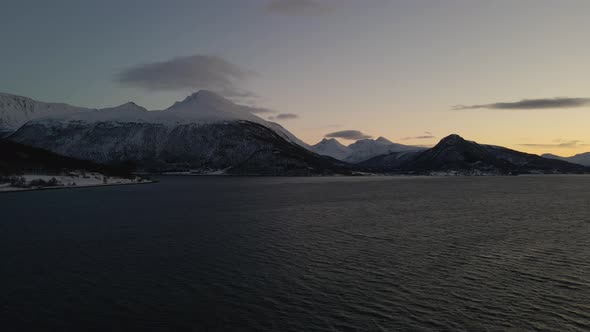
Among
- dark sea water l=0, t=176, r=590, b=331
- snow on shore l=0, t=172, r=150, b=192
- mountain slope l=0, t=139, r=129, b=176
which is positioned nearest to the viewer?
dark sea water l=0, t=176, r=590, b=331

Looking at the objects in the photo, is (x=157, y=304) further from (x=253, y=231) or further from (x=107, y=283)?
(x=253, y=231)

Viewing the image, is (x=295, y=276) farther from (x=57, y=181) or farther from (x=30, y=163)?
(x=30, y=163)

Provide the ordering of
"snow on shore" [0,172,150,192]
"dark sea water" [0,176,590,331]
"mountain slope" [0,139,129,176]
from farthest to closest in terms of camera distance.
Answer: "mountain slope" [0,139,129,176], "snow on shore" [0,172,150,192], "dark sea water" [0,176,590,331]

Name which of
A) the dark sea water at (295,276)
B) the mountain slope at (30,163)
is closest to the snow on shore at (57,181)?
the mountain slope at (30,163)

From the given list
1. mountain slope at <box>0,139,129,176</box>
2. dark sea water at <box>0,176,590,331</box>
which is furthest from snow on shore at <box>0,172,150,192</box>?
dark sea water at <box>0,176,590,331</box>

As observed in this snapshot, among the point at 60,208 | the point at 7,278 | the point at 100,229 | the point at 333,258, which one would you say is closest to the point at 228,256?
the point at 333,258

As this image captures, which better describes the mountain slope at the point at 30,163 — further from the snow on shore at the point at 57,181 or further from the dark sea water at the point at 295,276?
the dark sea water at the point at 295,276

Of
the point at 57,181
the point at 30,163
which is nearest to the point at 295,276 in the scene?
the point at 57,181

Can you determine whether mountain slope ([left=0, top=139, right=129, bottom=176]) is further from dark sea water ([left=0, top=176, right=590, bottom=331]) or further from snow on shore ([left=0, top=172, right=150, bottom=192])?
dark sea water ([left=0, top=176, right=590, bottom=331])
